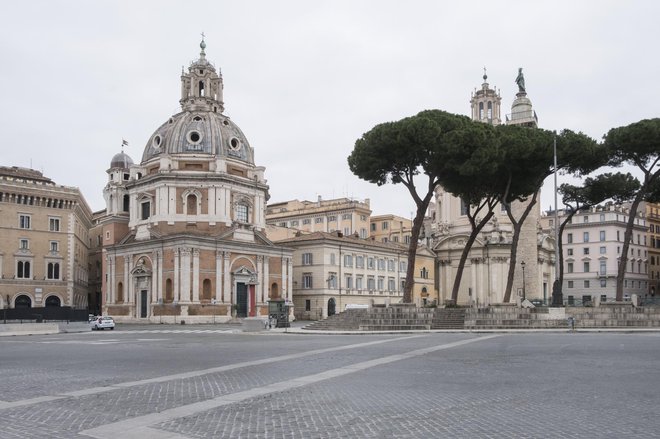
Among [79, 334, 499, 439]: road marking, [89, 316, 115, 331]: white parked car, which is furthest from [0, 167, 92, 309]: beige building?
[79, 334, 499, 439]: road marking

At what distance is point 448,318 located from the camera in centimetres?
4403

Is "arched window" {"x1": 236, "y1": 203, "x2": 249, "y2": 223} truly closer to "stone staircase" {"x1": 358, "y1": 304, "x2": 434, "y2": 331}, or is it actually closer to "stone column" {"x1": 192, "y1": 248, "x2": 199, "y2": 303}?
"stone column" {"x1": 192, "y1": 248, "x2": 199, "y2": 303}

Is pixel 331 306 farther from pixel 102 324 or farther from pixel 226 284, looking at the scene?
pixel 102 324

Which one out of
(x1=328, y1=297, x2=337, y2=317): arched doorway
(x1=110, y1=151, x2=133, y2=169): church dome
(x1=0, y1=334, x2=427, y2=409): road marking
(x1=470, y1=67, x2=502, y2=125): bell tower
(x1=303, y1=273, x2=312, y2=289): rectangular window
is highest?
(x1=470, y1=67, x2=502, y2=125): bell tower

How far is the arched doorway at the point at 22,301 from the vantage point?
252ft

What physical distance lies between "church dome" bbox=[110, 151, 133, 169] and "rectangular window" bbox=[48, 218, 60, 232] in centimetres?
1206

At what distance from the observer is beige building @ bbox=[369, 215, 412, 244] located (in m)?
114

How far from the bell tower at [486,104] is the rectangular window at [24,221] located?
56162 mm

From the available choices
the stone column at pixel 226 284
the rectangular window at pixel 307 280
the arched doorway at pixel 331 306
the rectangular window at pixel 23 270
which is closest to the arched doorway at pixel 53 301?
the rectangular window at pixel 23 270

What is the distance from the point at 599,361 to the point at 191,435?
14356 mm

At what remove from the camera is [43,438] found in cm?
989

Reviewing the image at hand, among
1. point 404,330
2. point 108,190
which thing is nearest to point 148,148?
point 108,190

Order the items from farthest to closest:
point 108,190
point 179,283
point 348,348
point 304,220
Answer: point 304,220, point 108,190, point 179,283, point 348,348

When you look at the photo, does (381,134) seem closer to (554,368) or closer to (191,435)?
(554,368)
